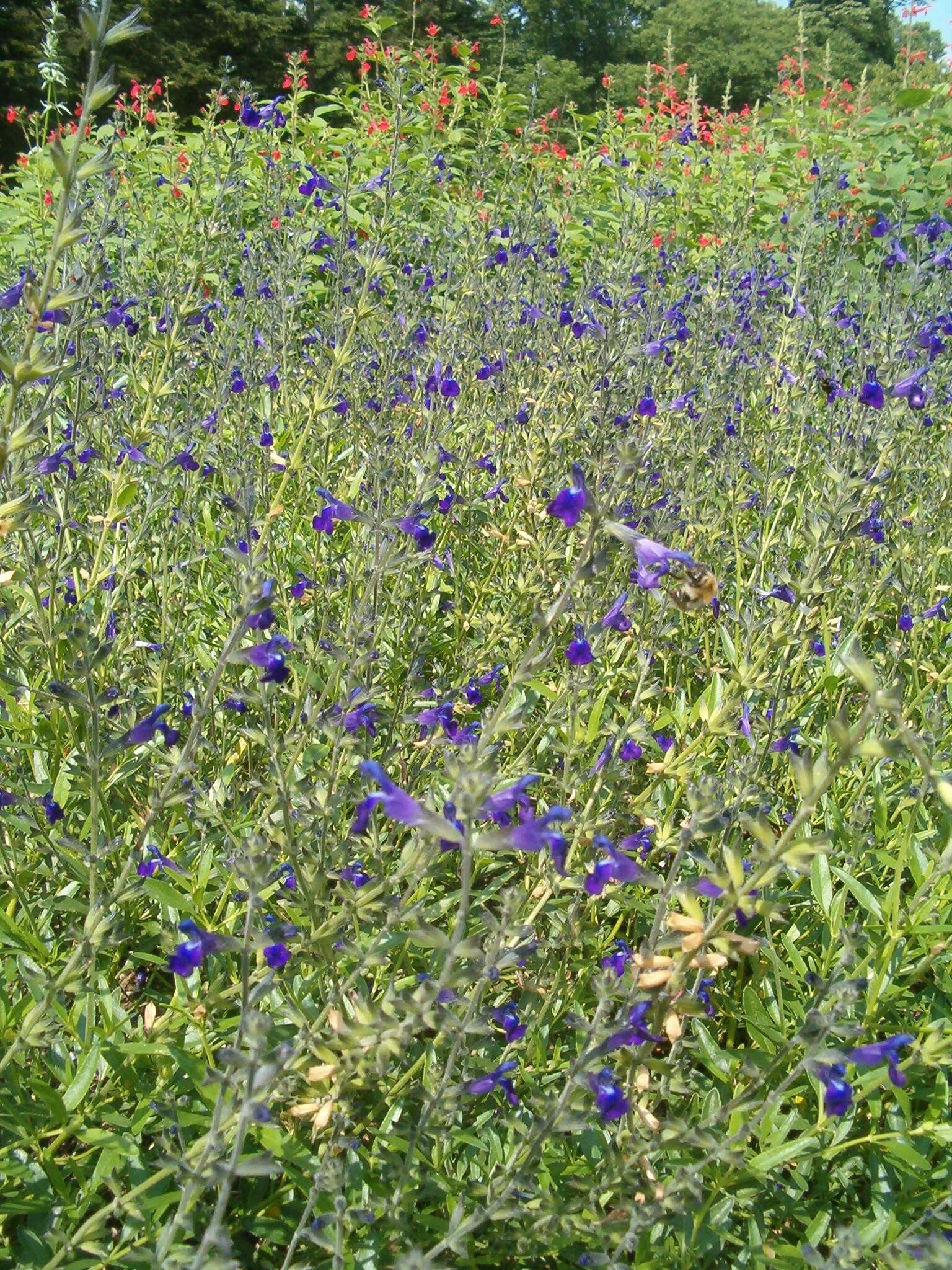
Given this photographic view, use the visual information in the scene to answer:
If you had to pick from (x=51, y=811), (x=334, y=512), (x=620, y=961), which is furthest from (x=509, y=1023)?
(x=334, y=512)

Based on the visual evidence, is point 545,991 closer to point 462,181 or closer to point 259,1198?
point 259,1198

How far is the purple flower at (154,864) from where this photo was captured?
2.59 m

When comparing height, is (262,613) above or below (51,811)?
above

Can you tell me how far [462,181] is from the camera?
938 centimetres

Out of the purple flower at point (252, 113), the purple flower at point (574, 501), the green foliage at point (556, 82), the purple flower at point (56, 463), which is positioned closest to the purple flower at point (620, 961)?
the purple flower at point (574, 501)

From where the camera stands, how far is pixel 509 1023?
7.67 ft

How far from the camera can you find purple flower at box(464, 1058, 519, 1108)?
199 centimetres

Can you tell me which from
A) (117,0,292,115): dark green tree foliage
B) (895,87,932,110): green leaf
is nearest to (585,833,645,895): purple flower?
(895,87,932,110): green leaf

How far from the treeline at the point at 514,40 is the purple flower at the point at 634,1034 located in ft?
8.21

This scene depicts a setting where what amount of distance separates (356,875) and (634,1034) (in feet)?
3.04

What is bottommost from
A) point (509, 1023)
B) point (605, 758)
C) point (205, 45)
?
point (509, 1023)

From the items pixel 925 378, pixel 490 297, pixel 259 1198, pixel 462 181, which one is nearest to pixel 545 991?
pixel 259 1198

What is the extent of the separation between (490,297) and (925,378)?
272 centimetres

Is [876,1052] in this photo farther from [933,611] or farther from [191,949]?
[933,611]
